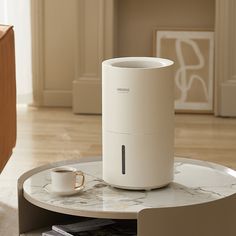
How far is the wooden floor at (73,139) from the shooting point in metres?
4.20

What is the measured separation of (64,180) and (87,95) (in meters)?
2.96

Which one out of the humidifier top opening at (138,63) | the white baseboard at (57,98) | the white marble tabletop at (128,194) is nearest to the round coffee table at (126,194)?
the white marble tabletop at (128,194)

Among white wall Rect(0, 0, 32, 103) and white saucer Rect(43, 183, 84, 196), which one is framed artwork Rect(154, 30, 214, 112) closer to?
white wall Rect(0, 0, 32, 103)

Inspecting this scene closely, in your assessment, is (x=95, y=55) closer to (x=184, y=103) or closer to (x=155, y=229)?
(x=184, y=103)

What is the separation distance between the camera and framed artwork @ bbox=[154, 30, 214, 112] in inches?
209

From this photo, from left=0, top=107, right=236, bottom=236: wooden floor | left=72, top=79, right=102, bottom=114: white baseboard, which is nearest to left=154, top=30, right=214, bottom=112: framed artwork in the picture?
left=0, top=107, right=236, bottom=236: wooden floor

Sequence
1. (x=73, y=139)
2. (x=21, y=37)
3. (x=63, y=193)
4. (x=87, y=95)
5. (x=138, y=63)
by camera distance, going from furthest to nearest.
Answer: (x=21, y=37)
(x=87, y=95)
(x=73, y=139)
(x=138, y=63)
(x=63, y=193)

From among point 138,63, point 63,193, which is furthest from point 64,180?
point 138,63

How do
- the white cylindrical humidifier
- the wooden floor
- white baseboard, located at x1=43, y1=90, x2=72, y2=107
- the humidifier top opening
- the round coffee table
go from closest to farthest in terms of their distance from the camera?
the round coffee table
the white cylindrical humidifier
the humidifier top opening
the wooden floor
white baseboard, located at x1=43, y1=90, x2=72, y2=107

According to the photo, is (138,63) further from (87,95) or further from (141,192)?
(87,95)

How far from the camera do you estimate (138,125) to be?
236 centimetres

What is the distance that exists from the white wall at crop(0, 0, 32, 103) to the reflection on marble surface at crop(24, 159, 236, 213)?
288cm

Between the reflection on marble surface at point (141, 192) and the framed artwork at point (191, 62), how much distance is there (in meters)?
2.69

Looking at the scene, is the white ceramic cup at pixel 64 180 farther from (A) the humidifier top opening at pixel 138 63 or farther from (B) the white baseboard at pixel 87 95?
(B) the white baseboard at pixel 87 95
